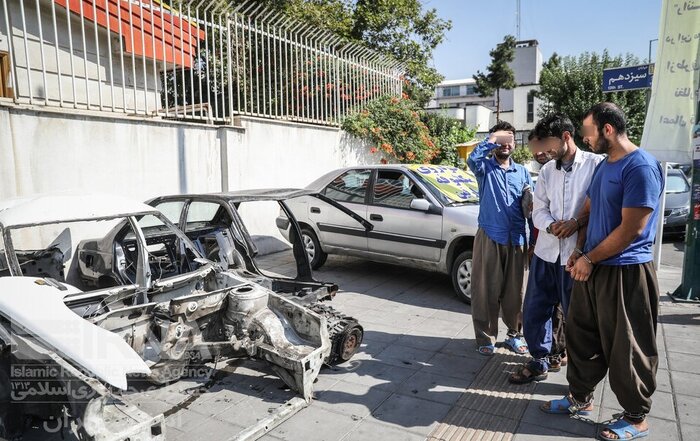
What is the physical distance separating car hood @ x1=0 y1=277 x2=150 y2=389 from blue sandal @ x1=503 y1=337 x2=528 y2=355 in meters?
3.22

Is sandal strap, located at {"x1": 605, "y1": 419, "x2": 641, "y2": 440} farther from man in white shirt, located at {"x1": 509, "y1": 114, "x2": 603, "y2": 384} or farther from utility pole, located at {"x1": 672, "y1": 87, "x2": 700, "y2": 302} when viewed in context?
utility pole, located at {"x1": 672, "y1": 87, "x2": 700, "y2": 302}

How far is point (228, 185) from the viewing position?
8.48 meters

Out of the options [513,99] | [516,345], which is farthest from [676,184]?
[513,99]

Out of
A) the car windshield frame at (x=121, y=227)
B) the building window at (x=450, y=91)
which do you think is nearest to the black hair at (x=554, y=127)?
the car windshield frame at (x=121, y=227)

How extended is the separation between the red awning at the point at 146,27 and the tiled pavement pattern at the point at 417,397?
5.28 metres

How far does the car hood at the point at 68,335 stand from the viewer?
2504 mm

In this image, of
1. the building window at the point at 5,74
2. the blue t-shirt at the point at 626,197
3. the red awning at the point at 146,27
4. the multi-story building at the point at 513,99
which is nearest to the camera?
the blue t-shirt at the point at 626,197

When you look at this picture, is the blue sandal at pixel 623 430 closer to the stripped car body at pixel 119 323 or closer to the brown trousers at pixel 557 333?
the brown trousers at pixel 557 333

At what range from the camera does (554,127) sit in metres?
3.60

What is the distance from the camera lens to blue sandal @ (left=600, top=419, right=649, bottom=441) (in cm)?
304

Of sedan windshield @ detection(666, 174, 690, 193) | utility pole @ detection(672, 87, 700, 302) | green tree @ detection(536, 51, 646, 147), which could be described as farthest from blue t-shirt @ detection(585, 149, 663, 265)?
green tree @ detection(536, 51, 646, 147)

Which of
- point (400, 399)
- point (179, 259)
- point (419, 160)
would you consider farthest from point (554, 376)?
point (419, 160)

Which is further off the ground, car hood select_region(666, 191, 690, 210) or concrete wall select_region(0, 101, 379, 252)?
concrete wall select_region(0, 101, 379, 252)

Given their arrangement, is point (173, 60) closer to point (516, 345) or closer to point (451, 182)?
point (451, 182)
